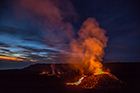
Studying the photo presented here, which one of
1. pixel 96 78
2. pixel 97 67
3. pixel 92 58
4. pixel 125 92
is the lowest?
pixel 125 92

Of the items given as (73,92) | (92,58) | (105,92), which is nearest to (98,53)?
(92,58)

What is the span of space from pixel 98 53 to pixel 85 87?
7.63 metres

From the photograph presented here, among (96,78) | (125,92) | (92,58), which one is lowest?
(125,92)

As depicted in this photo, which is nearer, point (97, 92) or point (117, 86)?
point (97, 92)

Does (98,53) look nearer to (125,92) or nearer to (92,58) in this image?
(92,58)

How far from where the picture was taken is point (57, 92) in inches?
558

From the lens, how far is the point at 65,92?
14094 millimetres

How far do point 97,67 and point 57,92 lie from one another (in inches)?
365

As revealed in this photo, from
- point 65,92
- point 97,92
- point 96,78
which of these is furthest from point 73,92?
point 96,78

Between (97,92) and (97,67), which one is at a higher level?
(97,67)

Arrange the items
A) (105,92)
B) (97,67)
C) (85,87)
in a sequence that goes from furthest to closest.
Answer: (97,67) → (85,87) → (105,92)

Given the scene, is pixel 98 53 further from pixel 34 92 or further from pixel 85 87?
pixel 34 92

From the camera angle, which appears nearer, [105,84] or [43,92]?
[43,92]

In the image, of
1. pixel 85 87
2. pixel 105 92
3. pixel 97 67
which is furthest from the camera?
pixel 97 67
